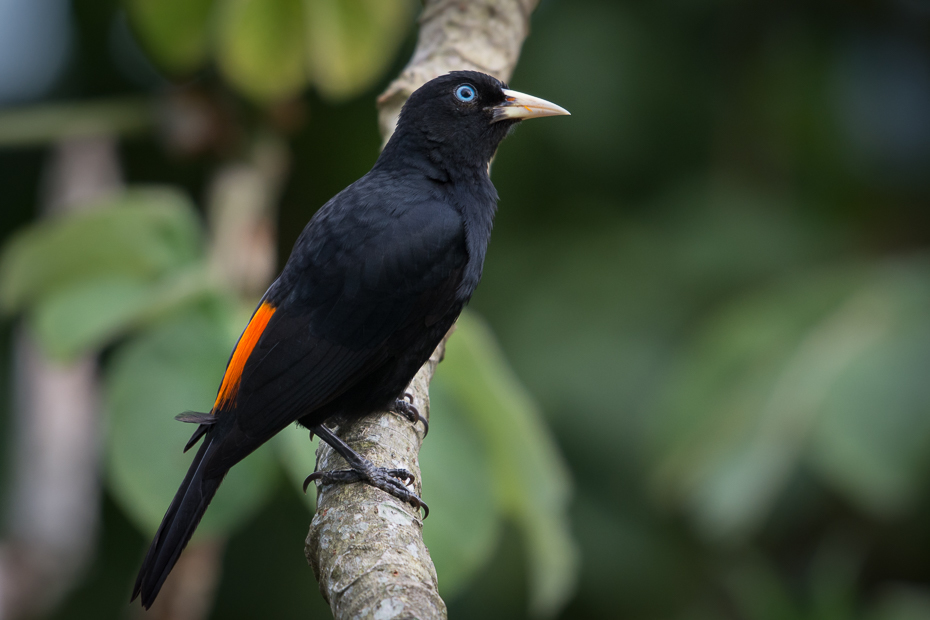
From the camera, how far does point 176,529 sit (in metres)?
1.94

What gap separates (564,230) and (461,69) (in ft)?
6.96

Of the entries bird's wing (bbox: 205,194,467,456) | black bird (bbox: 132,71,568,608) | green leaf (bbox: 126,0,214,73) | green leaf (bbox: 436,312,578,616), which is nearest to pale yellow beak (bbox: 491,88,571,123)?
black bird (bbox: 132,71,568,608)

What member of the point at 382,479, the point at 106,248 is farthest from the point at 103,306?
the point at 382,479

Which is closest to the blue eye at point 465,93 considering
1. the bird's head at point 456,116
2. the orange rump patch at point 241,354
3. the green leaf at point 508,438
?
the bird's head at point 456,116

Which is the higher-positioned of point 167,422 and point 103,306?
point 103,306

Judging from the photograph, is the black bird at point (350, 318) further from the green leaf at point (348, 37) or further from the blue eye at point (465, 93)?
the green leaf at point (348, 37)

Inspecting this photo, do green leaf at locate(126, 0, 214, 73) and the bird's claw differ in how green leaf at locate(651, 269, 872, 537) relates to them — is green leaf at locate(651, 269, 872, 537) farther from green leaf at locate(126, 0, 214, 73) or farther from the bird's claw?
green leaf at locate(126, 0, 214, 73)

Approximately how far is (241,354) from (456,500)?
0.66 m

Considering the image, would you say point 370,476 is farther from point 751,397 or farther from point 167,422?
point 751,397

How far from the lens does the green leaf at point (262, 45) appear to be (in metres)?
2.96

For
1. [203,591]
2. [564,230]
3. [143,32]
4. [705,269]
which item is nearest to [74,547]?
[203,591]

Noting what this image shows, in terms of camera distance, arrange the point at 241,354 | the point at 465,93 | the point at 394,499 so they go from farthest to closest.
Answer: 1. the point at 465,93
2. the point at 241,354
3. the point at 394,499

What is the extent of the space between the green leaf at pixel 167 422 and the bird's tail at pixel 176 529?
216mm

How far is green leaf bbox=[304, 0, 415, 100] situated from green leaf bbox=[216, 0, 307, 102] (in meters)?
0.06
